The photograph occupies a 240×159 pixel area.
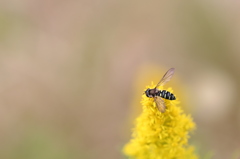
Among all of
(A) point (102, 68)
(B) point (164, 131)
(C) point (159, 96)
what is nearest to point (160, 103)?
(C) point (159, 96)

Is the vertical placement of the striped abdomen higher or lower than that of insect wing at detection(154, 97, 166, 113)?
higher

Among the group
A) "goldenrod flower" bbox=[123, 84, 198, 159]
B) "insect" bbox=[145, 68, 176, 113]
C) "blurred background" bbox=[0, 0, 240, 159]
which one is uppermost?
"blurred background" bbox=[0, 0, 240, 159]

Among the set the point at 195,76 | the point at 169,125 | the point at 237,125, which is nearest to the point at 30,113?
the point at 195,76

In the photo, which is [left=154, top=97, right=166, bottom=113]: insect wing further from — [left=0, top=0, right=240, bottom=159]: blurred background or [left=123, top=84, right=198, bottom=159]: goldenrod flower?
[left=0, top=0, right=240, bottom=159]: blurred background

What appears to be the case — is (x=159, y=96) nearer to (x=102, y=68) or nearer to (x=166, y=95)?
(x=166, y=95)

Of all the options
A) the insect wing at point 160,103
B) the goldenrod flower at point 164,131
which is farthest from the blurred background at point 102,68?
the insect wing at point 160,103

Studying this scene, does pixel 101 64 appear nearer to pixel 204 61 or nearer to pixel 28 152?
pixel 204 61

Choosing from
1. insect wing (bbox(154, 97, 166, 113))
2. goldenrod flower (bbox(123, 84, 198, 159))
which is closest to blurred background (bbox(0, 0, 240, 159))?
goldenrod flower (bbox(123, 84, 198, 159))
